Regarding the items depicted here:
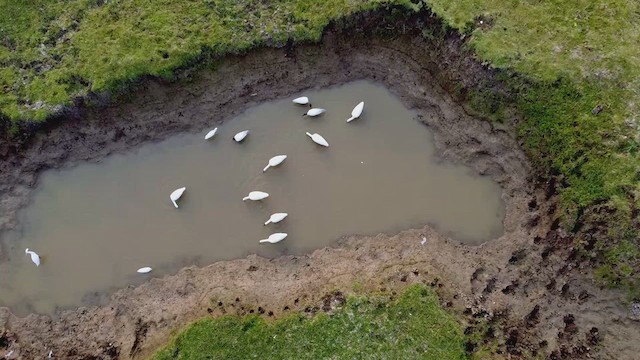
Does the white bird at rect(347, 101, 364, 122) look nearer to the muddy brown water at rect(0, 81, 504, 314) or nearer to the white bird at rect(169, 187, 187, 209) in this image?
the muddy brown water at rect(0, 81, 504, 314)

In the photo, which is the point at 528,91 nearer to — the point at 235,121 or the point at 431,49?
the point at 431,49

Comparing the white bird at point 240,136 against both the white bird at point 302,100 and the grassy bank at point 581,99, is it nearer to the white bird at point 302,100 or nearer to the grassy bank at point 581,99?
the white bird at point 302,100

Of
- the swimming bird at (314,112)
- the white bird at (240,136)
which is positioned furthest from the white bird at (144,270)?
the swimming bird at (314,112)

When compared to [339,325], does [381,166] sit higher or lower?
higher

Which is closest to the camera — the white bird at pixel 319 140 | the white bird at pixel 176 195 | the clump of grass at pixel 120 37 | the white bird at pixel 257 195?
the white bird at pixel 257 195

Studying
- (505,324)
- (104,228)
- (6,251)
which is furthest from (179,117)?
(505,324)

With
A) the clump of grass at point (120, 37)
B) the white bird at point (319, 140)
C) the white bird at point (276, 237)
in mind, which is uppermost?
the clump of grass at point (120, 37)
